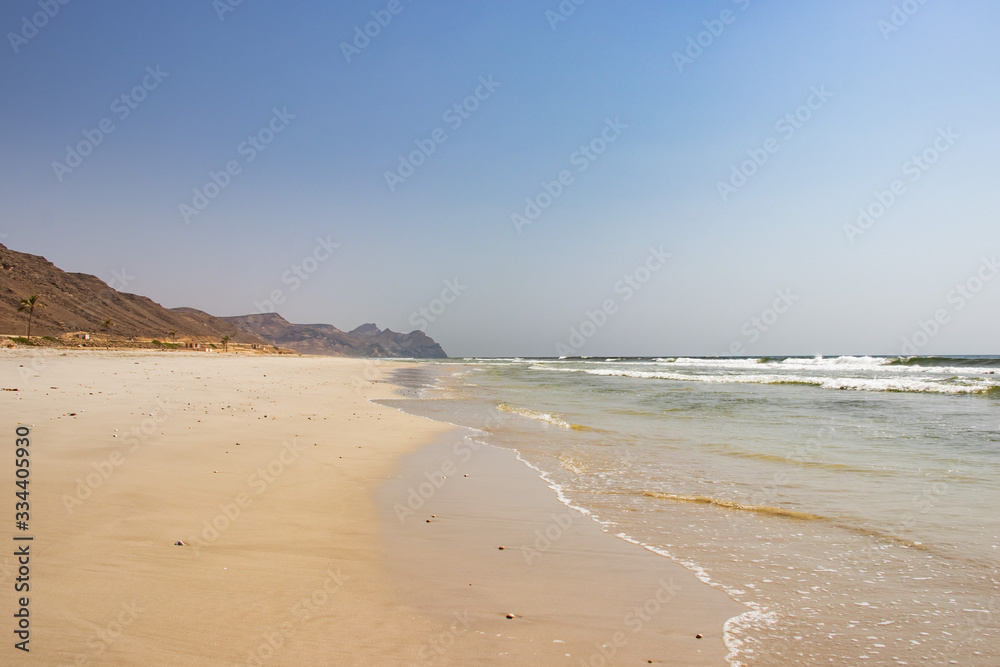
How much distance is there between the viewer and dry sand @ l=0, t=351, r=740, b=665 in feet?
9.18

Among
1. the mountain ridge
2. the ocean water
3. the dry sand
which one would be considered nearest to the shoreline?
the dry sand

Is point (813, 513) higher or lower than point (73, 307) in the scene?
lower

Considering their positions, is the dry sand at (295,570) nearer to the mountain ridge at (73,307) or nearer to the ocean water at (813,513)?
the ocean water at (813,513)

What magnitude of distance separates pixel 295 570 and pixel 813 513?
5484 mm

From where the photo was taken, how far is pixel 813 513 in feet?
19.3

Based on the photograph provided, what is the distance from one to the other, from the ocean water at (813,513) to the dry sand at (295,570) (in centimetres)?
54

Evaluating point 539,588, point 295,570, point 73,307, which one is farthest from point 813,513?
point 73,307

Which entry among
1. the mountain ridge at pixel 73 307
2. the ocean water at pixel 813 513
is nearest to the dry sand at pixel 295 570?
the ocean water at pixel 813 513

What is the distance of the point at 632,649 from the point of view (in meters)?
2.99

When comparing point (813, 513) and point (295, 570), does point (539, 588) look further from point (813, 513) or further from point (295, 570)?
point (813, 513)

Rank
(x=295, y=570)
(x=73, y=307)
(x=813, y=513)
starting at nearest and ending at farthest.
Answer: (x=295, y=570) → (x=813, y=513) → (x=73, y=307)

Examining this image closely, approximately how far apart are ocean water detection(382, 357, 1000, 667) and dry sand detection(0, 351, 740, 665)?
544 millimetres

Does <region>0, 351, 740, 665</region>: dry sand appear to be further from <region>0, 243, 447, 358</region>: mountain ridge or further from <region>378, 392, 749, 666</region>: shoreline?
<region>0, 243, 447, 358</region>: mountain ridge

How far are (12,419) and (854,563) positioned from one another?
11468 mm
